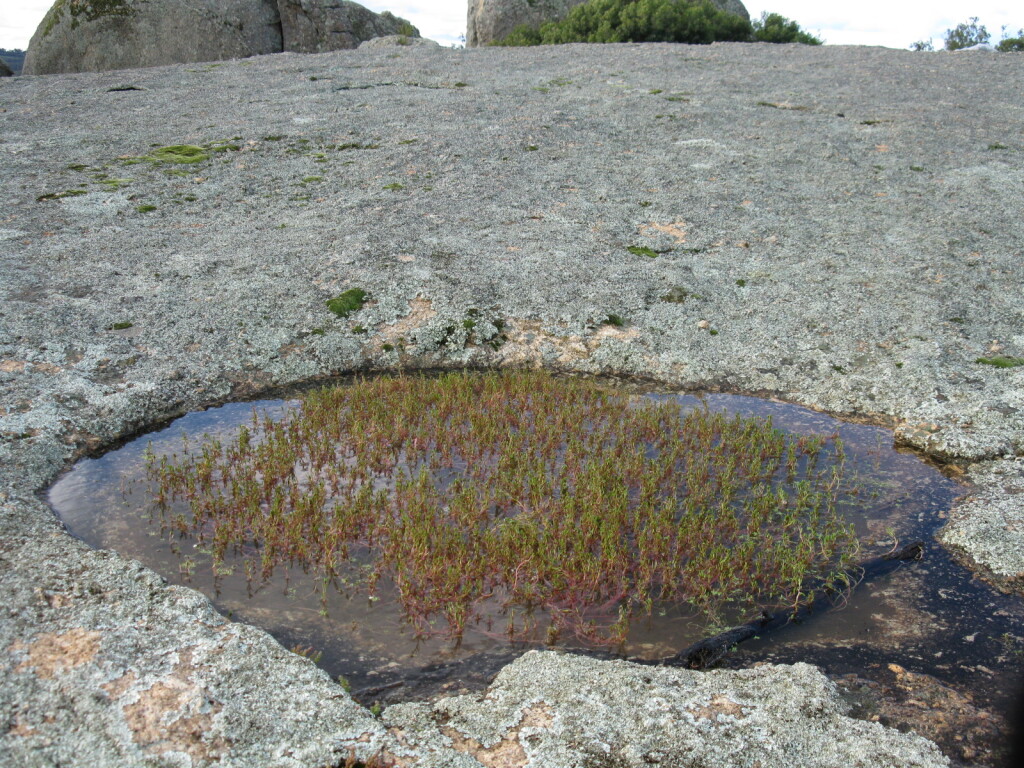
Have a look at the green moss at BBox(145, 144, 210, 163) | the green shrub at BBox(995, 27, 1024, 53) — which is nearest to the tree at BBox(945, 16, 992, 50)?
the green shrub at BBox(995, 27, 1024, 53)

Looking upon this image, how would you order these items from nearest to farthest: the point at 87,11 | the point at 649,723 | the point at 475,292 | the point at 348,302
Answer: the point at 649,723 < the point at 348,302 < the point at 475,292 < the point at 87,11

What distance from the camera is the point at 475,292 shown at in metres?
11.2

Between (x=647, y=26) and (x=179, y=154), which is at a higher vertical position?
(x=647, y=26)

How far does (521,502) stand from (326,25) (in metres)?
29.1

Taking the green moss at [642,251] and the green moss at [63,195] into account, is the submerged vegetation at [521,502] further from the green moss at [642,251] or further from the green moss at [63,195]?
the green moss at [63,195]

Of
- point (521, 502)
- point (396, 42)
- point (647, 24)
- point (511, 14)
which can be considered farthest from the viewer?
point (511, 14)

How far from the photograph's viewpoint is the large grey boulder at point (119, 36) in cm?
2727

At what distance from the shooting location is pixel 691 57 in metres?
23.3

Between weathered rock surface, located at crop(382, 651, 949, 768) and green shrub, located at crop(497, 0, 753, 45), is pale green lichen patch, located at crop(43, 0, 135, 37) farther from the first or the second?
weathered rock surface, located at crop(382, 651, 949, 768)

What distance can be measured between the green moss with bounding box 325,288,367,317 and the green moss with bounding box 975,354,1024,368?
7731 mm

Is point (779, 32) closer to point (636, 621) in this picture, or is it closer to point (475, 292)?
point (475, 292)

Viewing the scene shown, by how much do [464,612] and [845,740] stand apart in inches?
105

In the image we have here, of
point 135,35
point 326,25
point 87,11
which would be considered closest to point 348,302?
point 135,35

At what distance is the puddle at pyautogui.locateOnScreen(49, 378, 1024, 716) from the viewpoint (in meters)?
5.53
